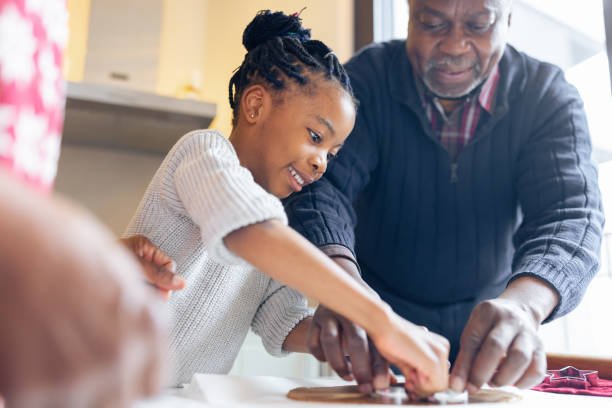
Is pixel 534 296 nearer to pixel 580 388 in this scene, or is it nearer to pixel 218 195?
pixel 580 388

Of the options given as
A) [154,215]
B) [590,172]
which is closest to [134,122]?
[154,215]

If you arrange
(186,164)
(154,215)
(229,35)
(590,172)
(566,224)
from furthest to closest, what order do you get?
(229,35), (590,172), (566,224), (154,215), (186,164)

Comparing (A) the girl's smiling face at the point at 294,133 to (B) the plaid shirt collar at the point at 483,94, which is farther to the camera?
(B) the plaid shirt collar at the point at 483,94

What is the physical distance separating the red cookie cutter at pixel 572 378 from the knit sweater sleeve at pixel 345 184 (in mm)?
426

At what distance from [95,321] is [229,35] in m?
2.54

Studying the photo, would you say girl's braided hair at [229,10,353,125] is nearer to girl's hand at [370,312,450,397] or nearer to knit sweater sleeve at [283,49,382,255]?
knit sweater sleeve at [283,49,382,255]

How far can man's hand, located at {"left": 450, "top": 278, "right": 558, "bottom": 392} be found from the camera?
0.71 m

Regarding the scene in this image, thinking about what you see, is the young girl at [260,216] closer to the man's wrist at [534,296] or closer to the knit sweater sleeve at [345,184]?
the knit sweater sleeve at [345,184]

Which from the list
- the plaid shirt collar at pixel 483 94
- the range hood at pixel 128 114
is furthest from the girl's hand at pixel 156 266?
the range hood at pixel 128 114

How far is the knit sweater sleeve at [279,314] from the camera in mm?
1000

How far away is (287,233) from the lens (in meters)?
0.62

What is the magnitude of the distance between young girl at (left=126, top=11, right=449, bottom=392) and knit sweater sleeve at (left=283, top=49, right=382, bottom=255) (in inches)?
3.2

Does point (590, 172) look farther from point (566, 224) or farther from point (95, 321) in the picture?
point (95, 321)

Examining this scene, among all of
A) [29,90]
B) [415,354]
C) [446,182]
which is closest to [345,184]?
[446,182]
